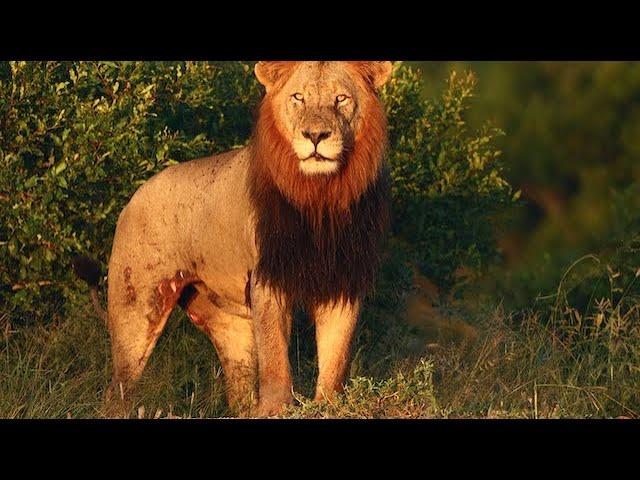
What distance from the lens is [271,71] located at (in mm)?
6445

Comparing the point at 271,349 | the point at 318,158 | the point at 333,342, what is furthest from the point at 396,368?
the point at 318,158

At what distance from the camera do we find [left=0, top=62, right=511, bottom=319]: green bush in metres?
7.73

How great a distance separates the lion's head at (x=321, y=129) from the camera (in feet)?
20.3

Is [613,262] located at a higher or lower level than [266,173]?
lower

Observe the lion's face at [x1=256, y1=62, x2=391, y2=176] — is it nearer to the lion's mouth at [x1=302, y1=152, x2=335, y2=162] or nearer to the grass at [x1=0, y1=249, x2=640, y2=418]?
the lion's mouth at [x1=302, y1=152, x2=335, y2=162]

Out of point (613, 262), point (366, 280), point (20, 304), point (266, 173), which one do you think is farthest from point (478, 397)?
point (20, 304)

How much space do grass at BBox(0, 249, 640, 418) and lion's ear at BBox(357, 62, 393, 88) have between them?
47.2 inches

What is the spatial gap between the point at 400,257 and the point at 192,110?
4.60 feet

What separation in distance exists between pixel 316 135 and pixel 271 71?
0.47 meters

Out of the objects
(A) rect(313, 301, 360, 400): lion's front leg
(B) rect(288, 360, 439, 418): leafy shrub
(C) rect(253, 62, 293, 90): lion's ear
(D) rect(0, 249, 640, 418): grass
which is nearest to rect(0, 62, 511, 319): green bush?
(D) rect(0, 249, 640, 418): grass

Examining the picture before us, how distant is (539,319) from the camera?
862 cm

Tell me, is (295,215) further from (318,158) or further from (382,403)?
(382,403)

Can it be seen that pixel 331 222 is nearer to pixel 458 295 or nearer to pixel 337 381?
pixel 337 381

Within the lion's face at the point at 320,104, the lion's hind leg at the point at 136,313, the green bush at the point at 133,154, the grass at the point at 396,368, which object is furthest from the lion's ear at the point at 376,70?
the green bush at the point at 133,154
